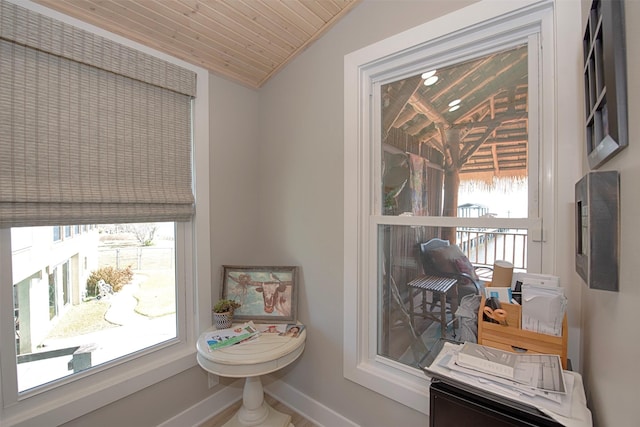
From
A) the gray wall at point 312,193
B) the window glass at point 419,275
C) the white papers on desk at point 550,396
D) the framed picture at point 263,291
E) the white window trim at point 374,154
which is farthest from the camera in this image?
the framed picture at point 263,291

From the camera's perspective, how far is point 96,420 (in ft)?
4.71

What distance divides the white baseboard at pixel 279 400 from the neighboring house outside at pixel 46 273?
915mm

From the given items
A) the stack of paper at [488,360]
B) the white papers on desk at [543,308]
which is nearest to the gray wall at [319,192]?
the stack of paper at [488,360]

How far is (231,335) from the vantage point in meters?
1.71

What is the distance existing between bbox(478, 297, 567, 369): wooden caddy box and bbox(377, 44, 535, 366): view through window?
266mm

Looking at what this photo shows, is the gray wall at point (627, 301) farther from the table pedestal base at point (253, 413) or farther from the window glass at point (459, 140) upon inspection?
the table pedestal base at point (253, 413)

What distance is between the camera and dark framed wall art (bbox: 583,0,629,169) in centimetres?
56

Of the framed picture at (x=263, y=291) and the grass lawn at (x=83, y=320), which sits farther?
the framed picture at (x=263, y=291)

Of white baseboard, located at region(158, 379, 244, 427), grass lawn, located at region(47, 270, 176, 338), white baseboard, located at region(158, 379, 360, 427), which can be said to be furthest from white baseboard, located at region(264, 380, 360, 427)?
grass lawn, located at region(47, 270, 176, 338)

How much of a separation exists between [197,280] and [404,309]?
1356 millimetres

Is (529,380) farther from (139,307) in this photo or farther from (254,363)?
(139,307)

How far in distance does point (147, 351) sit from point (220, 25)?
200 cm

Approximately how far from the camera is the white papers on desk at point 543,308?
0.91m

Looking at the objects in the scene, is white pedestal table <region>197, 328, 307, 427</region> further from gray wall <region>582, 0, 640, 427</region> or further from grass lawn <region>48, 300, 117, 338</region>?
gray wall <region>582, 0, 640, 427</region>
